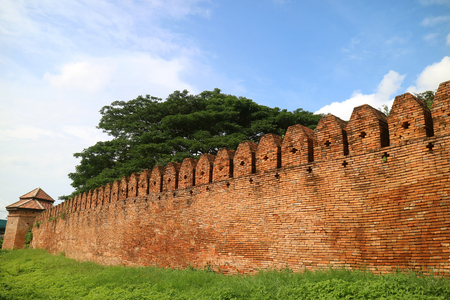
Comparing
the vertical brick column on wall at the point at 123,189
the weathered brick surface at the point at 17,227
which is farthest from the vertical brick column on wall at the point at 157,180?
the weathered brick surface at the point at 17,227

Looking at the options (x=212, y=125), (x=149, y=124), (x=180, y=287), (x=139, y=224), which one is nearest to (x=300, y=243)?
(x=180, y=287)

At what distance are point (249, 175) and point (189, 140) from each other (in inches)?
446

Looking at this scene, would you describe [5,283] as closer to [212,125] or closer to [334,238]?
[334,238]

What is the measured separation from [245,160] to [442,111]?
13.0 ft

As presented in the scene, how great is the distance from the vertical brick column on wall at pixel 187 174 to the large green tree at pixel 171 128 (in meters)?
8.09

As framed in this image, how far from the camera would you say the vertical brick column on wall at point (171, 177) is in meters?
9.76

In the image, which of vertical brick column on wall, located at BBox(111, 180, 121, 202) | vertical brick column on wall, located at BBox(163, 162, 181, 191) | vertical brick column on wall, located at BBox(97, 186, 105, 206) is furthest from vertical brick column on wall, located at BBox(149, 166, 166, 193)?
vertical brick column on wall, located at BBox(97, 186, 105, 206)

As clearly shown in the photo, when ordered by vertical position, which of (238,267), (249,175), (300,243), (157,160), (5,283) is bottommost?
(5,283)

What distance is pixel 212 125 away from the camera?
20344 millimetres

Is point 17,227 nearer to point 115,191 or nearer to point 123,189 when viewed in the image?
point 115,191

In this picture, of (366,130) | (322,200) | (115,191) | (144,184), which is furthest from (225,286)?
(115,191)

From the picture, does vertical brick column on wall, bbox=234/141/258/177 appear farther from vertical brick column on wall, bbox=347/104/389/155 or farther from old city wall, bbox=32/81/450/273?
vertical brick column on wall, bbox=347/104/389/155

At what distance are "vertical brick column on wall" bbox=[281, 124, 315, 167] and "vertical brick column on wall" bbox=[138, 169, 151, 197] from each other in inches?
219

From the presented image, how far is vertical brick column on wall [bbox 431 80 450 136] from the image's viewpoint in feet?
16.1
